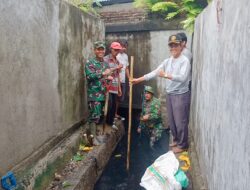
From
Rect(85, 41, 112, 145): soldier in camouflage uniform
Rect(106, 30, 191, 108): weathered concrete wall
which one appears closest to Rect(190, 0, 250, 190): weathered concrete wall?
Rect(85, 41, 112, 145): soldier in camouflage uniform

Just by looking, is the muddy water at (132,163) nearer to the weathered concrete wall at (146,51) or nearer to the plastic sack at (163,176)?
the plastic sack at (163,176)

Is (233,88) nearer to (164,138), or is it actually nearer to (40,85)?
(40,85)

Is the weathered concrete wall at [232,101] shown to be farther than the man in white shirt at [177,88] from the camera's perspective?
No

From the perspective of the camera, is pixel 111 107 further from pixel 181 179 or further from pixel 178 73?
pixel 181 179

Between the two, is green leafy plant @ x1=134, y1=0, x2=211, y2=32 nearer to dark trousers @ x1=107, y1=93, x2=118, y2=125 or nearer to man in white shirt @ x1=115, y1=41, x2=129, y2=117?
man in white shirt @ x1=115, y1=41, x2=129, y2=117

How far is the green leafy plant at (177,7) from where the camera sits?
23.5 feet

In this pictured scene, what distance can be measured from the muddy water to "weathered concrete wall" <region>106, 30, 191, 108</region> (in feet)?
5.21

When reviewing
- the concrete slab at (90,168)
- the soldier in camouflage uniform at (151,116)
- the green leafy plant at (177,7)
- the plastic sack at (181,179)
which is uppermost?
the green leafy plant at (177,7)

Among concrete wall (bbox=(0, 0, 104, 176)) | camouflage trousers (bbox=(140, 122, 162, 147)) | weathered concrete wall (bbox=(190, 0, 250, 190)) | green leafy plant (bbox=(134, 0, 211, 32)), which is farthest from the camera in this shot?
green leafy plant (bbox=(134, 0, 211, 32))

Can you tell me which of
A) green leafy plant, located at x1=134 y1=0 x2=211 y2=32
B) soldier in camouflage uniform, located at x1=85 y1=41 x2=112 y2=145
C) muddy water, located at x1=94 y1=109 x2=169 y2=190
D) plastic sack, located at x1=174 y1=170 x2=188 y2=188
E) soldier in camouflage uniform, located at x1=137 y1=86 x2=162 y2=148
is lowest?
muddy water, located at x1=94 y1=109 x2=169 y2=190

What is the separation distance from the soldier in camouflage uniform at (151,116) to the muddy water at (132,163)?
326 millimetres

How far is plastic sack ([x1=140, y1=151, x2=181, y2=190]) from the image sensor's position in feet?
12.1

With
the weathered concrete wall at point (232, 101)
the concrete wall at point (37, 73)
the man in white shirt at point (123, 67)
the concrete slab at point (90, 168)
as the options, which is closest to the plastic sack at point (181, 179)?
the weathered concrete wall at point (232, 101)

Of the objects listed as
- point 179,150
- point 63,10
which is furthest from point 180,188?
point 63,10
